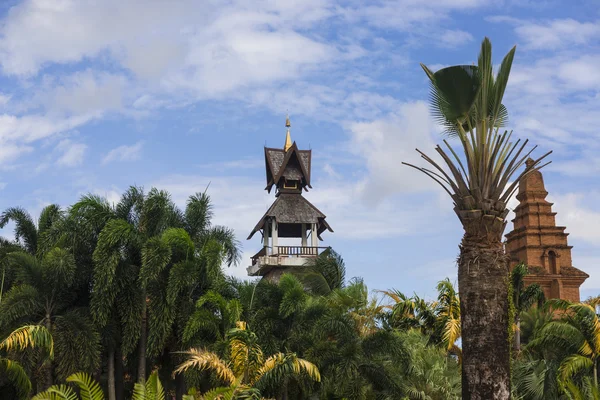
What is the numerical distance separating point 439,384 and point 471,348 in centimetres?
1112

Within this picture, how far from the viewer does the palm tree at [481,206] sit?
537 inches

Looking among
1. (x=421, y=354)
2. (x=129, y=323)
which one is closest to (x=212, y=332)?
(x=129, y=323)

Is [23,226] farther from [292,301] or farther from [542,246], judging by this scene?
[542,246]

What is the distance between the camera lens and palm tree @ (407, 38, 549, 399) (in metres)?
13.6

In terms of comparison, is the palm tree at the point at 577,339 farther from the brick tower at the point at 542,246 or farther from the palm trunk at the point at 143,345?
the brick tower at the point at 542,246

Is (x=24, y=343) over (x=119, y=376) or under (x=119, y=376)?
over

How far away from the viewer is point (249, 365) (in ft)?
66.3

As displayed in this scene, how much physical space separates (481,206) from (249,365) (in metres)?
8.83

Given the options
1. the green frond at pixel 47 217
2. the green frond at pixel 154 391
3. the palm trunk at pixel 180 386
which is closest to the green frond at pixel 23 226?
the green frond at pixel 47 217

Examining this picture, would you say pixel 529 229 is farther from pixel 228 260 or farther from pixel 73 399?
pixel 73 399

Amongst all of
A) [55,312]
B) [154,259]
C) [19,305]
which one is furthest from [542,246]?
[19,305]

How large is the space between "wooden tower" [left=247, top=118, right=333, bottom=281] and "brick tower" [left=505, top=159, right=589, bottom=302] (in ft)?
38.5

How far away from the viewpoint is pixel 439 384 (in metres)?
24.3

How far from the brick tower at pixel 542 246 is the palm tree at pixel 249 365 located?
26.0 metres
